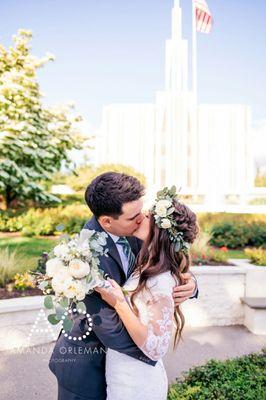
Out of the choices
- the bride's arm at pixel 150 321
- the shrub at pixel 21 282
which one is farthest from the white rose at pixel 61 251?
the shrub at pixel 21 282

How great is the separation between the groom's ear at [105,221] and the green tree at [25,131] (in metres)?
8.19

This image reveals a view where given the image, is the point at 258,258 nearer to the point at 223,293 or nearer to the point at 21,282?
the point at 223,293

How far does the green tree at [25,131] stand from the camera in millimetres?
10172

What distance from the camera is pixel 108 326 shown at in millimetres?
1690

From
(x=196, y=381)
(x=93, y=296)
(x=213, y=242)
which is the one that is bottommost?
(x=196, y=381)

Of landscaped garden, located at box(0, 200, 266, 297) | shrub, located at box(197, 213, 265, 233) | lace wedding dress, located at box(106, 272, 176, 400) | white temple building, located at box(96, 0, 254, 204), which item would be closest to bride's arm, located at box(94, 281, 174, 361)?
lace wedding dress, located at box(106, 272, 176, 400)

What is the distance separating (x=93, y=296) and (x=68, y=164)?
11492 millimetres

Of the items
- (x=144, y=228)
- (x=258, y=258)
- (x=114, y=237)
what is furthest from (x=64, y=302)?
(x=258, y=258)

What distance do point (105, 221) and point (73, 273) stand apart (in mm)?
439

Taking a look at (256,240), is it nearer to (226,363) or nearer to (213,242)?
(213,242)

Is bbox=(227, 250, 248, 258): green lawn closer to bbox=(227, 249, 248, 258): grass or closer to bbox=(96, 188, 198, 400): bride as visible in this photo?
bbox=(227, 249, 248, 258): grass

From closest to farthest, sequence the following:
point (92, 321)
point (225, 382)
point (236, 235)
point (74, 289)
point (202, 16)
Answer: point (74, 289), point (92, 321), point (225, 382), point (236, 235), point (202, 16)

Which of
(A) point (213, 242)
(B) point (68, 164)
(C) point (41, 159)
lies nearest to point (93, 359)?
(A) point (213, 242)

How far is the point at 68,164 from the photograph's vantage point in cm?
1291
